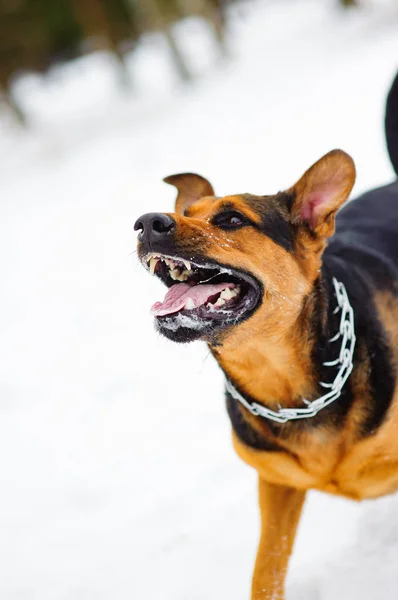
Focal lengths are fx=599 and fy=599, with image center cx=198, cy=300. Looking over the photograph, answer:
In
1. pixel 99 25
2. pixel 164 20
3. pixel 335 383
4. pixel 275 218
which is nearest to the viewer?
pixel 335 383

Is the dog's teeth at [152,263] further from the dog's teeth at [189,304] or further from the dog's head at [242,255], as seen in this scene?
the dog's teeth at [189,304]

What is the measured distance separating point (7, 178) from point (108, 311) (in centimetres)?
1036

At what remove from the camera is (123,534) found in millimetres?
3984

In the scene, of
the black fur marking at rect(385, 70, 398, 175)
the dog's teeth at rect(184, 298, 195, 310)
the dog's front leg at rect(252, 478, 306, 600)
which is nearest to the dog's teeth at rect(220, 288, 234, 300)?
the dog's teeth at rect(184, 298, 195, 310)

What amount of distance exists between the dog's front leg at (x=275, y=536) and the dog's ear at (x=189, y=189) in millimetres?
1554

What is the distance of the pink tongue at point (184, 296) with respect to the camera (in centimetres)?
252

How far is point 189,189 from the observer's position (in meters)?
3.37

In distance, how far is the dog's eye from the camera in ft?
8.85

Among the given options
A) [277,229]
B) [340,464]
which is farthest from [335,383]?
[277,229]

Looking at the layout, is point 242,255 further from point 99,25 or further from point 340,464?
point 99,25

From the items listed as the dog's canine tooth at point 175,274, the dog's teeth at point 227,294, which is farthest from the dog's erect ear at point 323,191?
the dog's canine tooth at point 175,274

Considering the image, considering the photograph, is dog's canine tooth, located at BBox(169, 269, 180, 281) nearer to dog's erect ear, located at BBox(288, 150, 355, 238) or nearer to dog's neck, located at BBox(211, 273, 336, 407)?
dog's neck, located at BBox(211, 273, 336, 407)

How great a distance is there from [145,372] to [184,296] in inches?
121

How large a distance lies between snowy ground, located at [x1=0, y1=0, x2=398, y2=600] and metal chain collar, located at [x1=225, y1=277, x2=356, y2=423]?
3.30 ft
